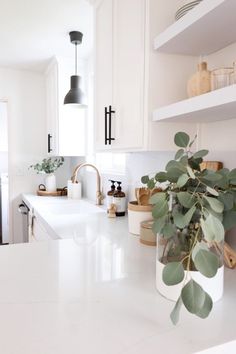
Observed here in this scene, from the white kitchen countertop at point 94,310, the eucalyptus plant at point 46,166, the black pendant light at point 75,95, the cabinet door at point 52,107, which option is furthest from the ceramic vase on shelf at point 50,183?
the white kitchen countertop at point 94,310

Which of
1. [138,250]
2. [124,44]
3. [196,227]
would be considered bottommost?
[138,250]

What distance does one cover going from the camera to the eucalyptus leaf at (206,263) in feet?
1.94

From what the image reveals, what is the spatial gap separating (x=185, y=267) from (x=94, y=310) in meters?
0.28

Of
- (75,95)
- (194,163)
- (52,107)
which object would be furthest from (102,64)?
(52,107)

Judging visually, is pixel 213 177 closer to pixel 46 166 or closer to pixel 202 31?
pixel 202 31

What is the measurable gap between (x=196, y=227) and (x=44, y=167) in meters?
2.70

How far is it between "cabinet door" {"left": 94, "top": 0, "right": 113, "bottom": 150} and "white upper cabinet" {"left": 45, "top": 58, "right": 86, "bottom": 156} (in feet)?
3.86

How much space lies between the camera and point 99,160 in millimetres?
2850

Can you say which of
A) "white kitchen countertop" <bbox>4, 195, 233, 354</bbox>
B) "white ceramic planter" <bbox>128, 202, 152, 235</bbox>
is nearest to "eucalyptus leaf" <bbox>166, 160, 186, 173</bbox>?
"white kitchen countertop" <bbox>4, 195, 233, 354</bbox>

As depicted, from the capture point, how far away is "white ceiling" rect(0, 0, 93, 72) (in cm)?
196

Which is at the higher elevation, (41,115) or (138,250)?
(41,115)

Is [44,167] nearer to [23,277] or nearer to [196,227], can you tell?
[23,277]

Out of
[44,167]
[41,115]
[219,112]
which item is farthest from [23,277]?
[41,115]

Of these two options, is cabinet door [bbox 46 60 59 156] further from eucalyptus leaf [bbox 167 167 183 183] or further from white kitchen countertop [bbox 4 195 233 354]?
eucalyptus leaf [bbox 167 167 183 183]
